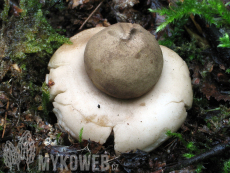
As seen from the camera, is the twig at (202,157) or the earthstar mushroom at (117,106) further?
the earthstar mushroom at (117,106)

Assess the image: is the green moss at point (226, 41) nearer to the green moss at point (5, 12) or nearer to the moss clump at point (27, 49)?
the moss clump at point (27, 49)

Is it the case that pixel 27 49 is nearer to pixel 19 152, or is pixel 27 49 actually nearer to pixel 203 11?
pixel 19 152

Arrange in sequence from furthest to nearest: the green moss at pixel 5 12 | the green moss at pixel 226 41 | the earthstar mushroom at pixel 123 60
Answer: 1. the green moss at pixel 5 12
2. the green moss at pixel 226 41
3. the earthstar mushroom at pixel 123 60

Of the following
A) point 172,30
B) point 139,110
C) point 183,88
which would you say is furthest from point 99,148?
point 172,30

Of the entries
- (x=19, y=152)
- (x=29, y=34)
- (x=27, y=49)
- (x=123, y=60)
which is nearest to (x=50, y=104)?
(x=19, y=152)

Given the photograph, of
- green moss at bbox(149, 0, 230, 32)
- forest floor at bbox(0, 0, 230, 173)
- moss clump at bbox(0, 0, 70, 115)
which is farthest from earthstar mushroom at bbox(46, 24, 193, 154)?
green moss at bbox(149, 0, 230, 32)

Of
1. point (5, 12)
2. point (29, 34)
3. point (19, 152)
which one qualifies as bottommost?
point (19, 152)

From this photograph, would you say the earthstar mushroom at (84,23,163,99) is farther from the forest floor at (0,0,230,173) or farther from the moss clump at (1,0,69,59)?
the moss clump at (1,0,69,59)

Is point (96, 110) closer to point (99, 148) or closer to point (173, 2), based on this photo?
point (99, 148)

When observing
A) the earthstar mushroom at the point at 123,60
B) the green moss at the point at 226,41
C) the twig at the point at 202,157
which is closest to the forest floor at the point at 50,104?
the twig at the point at 202,157
